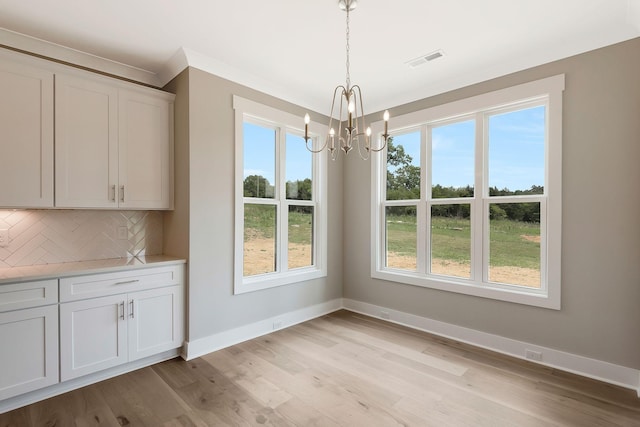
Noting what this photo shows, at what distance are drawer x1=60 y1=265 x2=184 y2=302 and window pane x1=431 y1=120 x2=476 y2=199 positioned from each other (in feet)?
9.68

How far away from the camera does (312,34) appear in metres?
2.59

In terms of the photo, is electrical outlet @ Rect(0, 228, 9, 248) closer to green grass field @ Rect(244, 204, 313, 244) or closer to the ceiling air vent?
green grass field @ Rect(244, 204, 313, 244)

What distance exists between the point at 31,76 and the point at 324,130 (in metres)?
2.94

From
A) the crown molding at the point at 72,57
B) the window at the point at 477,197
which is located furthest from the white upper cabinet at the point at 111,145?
the window at the point at 477,197

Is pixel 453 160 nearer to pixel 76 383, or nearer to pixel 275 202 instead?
pixel 275 202

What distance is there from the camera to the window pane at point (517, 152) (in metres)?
3.00

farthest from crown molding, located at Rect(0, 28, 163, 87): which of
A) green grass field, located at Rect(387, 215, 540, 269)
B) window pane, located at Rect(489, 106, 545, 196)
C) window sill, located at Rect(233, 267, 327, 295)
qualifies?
window pane, located at Rect(489, 106, 545, 196)

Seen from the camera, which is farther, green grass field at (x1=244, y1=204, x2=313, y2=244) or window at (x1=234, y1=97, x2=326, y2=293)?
green grass field at (x1=244, y1=204, x2=313, y2=244)

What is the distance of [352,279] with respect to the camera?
4.45 m

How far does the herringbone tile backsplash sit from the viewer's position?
102 inches

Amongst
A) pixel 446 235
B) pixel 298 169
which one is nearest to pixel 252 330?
pixel 298 169

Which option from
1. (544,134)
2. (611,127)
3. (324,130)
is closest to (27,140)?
(324,130)

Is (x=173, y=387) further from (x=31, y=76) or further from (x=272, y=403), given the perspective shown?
(x=31, y=76)

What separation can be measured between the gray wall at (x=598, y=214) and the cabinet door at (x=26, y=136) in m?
4.11
